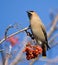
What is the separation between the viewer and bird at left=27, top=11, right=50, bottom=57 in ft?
11.8

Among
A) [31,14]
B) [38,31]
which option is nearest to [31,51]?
[31,14]

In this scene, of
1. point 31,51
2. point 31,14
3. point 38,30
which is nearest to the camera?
point 31,51

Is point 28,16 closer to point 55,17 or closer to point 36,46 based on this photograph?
point 36,46

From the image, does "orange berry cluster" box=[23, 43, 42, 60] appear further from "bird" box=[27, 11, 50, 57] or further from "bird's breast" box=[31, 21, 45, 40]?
"bird's breast" box=[31, 21, 45, 40]

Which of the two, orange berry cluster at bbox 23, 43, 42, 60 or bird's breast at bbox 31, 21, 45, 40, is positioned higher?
bird's breast at bbox 31, 21, 45, 40

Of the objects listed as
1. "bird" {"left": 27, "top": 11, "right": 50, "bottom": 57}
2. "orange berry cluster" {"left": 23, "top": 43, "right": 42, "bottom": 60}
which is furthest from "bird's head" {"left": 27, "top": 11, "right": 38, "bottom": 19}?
"orange berry cluster" {"left": 23, "top": 43, "right": 42, "bottom": 60}

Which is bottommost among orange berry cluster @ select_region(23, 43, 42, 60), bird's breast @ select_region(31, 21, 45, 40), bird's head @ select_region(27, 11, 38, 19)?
orange berry cluster @ select_region(23, 43, 42, 60)

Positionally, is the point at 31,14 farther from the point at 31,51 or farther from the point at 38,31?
the point at 31,51

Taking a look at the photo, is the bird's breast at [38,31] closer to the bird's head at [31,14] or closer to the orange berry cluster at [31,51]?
the bird's head at [31,14]

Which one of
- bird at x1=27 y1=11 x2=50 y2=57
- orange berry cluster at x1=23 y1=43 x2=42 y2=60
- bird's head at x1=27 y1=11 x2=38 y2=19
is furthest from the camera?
bird at x1=27 y1=11 x2=50 y2=57

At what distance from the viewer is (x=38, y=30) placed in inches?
152

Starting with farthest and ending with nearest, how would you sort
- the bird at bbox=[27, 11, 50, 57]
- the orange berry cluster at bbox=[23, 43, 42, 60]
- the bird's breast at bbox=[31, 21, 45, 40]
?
the bird's breast at bbox=[31, 21, 45, 40] → the bird at bbox=[27, 11, 50, 57] → the orange berry cluster at bbox=[23, 43, 42, 60]

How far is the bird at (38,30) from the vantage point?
3584 mm

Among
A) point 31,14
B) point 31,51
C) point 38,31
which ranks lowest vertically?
point 31,51
